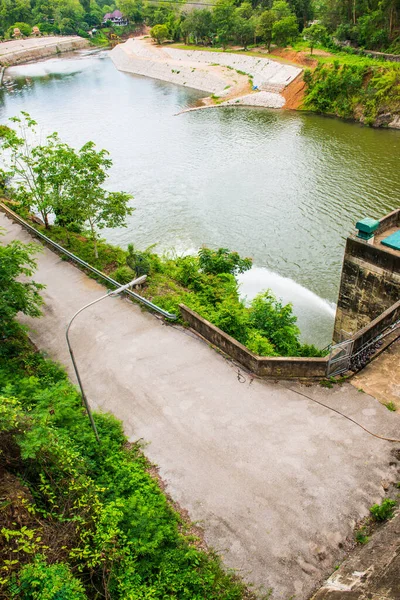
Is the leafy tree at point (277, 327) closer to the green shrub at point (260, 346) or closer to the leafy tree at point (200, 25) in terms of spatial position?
the green shrub at point (260, 346)

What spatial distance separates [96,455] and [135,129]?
152 ft

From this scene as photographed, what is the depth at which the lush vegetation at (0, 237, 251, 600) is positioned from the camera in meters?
7.30

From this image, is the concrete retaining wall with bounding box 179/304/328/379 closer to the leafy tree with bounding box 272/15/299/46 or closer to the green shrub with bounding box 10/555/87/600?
the green shrub with bounding box 10/555/87/600

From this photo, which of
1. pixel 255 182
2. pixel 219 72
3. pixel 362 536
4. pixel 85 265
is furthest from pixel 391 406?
pixel 219 72

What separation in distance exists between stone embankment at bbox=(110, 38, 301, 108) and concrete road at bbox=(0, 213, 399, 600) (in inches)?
1955

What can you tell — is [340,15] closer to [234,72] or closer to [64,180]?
[234,72]

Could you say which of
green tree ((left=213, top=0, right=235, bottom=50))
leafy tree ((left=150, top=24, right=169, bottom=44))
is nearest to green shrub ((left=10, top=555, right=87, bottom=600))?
green tree ((left=213, top=0, right=235, bottom=50))

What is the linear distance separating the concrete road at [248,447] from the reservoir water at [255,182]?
325 inches

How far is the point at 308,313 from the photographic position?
2170 cm

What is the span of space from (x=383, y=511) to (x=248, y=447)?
11.2 ft

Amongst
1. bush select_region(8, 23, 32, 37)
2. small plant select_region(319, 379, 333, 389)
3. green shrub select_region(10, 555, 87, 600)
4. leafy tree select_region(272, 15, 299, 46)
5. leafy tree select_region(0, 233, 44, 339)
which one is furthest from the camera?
bush select_region(8, 23, 32, 37)

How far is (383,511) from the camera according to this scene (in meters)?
9.06

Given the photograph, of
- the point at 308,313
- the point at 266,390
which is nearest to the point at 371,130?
the point at 308,313

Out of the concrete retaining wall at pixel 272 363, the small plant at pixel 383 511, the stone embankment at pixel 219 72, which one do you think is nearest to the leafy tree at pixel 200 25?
the stone embankment at pixel 219 72
